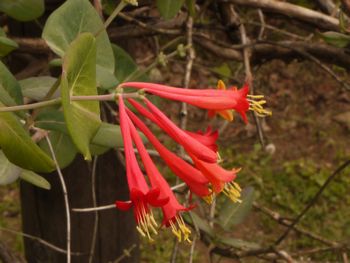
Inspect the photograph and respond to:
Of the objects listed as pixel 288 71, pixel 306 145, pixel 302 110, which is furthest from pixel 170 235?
pixel 288 71

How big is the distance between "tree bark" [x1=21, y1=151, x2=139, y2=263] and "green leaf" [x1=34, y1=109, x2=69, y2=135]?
631 millimetres

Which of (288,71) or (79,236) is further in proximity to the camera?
(288,71)

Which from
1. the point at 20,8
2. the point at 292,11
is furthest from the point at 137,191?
the point at 292,11

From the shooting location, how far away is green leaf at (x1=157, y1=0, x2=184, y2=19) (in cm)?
115

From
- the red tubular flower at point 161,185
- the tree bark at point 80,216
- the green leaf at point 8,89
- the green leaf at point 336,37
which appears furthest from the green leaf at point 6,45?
the tree bark at point 80,216

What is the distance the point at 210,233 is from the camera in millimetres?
1327

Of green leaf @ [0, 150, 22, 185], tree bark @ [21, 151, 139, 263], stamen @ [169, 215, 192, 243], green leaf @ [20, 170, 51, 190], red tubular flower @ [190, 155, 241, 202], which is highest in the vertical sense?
red tubular flower @ [190, 155, 241, 202]

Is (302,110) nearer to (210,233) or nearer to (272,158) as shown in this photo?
(272,158)

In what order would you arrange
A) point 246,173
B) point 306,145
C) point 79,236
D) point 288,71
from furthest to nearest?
point 288,71, point 306,145, point 246,173, point 79,236

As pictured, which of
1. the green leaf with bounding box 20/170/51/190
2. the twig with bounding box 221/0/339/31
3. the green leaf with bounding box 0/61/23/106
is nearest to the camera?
the green leaf with bounding box 0/61/23/106

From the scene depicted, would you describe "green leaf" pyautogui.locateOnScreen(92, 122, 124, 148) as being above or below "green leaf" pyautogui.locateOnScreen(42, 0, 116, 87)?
below

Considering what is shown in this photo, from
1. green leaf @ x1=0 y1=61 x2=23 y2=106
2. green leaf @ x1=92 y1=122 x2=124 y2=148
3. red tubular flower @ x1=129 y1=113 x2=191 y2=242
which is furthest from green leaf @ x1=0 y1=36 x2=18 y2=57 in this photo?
red tubular flower @ x1=129 y1=113 x2=191 y2=242

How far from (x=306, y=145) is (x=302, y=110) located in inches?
11.0

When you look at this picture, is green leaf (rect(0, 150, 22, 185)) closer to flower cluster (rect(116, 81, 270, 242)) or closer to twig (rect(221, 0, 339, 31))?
flower cluster (rect(116, 81, 270, 242))
